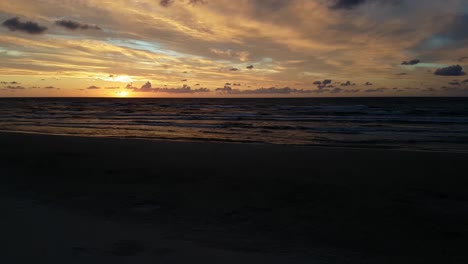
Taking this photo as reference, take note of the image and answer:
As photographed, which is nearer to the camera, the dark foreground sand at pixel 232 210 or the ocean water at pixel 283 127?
the dark foreground sand at pixel 232 210

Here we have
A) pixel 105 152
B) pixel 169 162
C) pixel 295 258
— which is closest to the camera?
pixel 295 258

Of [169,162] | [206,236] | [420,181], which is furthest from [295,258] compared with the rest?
[169,162]

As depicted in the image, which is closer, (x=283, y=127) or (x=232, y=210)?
(x=232, y=210)

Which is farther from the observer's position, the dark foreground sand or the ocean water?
the ocean water

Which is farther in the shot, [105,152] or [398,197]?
[105,152]

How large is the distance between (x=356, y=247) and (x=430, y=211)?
212 cm

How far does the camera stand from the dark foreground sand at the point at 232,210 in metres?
4.07

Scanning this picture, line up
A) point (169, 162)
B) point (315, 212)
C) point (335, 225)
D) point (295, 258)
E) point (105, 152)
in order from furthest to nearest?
point (105, 152) → point (169, 162) → point (315, 212) → point (335, 225) → point (295, 258)

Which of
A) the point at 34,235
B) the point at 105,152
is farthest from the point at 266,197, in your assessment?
the point at 105,152

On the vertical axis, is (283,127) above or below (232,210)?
above

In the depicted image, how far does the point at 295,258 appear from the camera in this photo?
3936mm

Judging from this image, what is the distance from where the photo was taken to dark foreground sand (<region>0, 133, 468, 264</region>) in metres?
4.07

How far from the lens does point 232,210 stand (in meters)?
5.54

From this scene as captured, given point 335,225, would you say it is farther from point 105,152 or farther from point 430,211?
point 105,152
